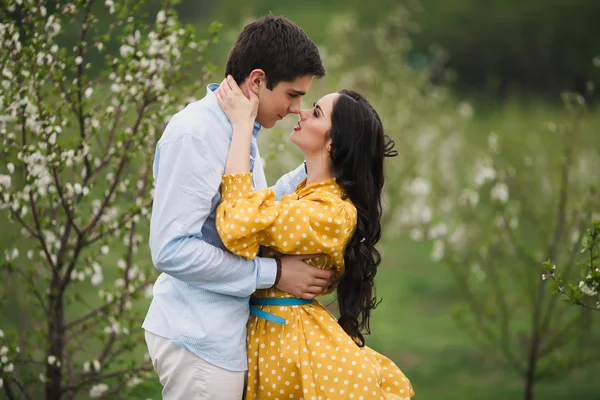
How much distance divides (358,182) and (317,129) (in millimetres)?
257

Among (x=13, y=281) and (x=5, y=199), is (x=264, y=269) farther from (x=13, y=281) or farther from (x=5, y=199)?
(x=13, y=281)

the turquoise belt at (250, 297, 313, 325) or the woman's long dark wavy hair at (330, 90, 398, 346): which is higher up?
the woman's long dark wavy hair at (330, 90, 398, 346)

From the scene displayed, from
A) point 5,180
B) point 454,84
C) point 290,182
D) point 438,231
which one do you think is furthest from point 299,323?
point 454,84

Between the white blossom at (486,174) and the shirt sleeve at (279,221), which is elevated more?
the white blossom at (486,174)

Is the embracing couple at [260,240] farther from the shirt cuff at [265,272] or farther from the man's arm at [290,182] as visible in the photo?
the man's arm at [290,182]

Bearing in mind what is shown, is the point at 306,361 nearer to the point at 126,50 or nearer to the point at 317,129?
the point at 317,129

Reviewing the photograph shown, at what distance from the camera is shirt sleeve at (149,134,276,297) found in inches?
102

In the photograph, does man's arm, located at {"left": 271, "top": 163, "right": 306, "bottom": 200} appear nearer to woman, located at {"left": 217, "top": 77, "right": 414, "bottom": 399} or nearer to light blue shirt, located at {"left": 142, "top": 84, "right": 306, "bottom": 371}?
woman, located at {"left": 217, "top": 77, "right": 414, "bottom": 399}

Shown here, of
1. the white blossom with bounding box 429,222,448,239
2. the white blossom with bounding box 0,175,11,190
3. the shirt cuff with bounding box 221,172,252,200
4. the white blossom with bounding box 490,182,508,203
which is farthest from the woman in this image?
the white blossom with bounding box 429,222,448,239

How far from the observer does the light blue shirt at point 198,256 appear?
261 cm

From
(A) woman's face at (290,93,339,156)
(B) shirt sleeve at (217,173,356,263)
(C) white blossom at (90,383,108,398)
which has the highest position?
(A) woman's face at (290,93,339,156)

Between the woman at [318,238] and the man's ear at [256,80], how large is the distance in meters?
0.05

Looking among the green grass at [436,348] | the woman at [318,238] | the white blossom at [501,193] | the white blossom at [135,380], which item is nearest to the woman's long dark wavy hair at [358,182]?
the woman at [318,238]

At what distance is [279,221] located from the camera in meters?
2.70
